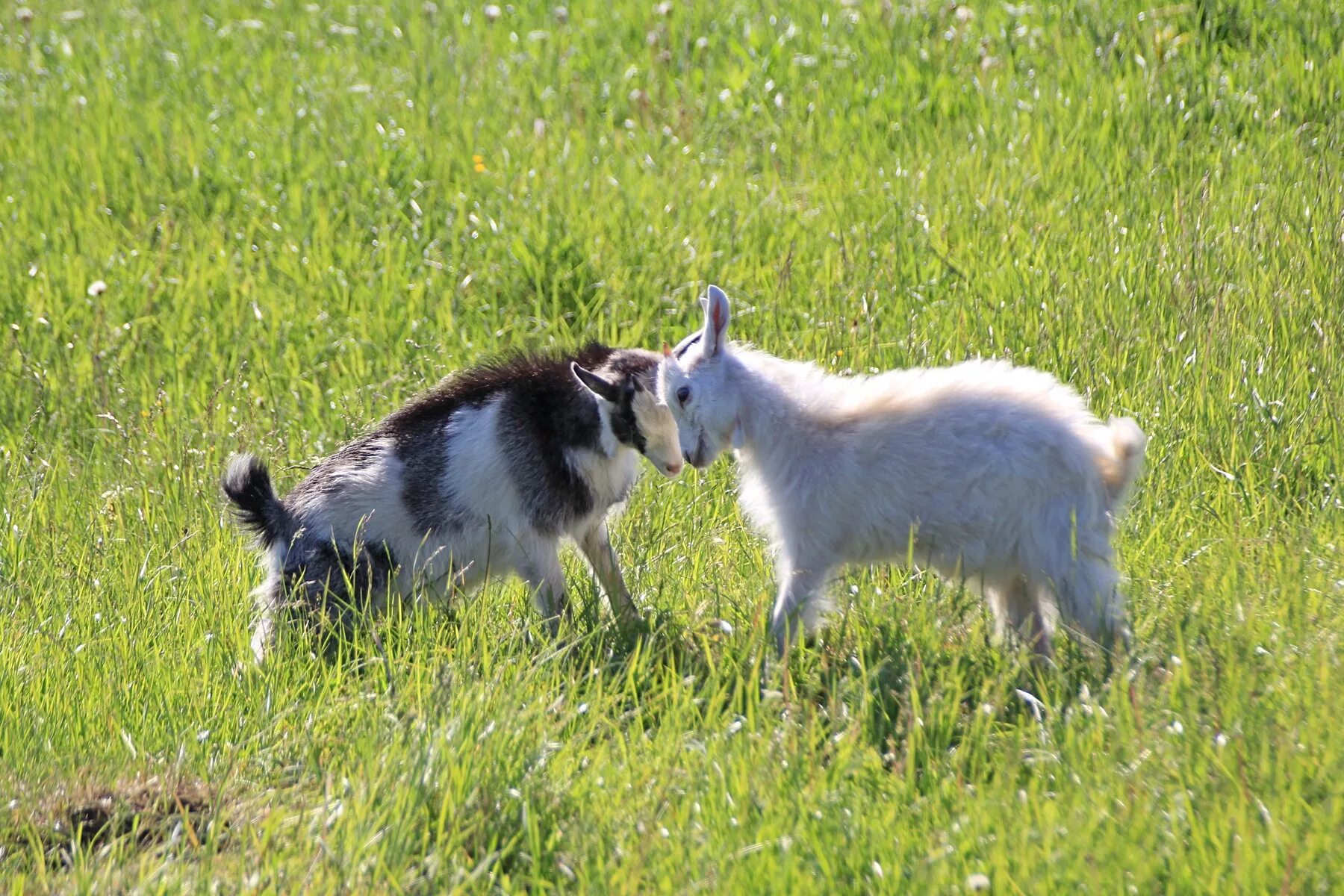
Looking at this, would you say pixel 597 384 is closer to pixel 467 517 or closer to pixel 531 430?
pixel 531 430

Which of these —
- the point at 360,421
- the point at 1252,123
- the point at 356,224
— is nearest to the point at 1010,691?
the point at 360,421

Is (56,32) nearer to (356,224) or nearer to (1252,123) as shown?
(356,224)

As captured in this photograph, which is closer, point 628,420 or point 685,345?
point 685,345

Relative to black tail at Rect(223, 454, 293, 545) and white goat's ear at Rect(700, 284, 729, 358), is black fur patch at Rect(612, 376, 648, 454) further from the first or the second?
black tail at Rect(223, 454, 293, 545)

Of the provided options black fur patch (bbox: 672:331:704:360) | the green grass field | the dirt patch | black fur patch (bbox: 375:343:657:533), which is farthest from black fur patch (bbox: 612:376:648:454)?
the dirt patch

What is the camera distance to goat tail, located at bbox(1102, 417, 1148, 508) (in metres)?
4.08

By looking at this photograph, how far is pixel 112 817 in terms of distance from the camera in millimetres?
3734

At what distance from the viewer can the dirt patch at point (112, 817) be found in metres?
3.67

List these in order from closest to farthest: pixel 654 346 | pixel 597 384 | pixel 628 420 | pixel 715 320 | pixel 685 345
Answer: pixel 715 320, pixel 685 345, pixel 597 384, pixel 628 420, pixel 654 346

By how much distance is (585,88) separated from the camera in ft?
30.8

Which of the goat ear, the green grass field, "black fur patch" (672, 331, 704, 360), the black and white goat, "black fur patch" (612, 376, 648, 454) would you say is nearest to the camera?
the green grass field

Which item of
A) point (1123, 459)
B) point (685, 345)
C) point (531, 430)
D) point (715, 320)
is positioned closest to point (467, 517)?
point (531, 430)

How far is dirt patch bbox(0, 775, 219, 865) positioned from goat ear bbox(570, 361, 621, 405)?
Result: 1733 mm

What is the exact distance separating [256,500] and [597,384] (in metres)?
1.35
